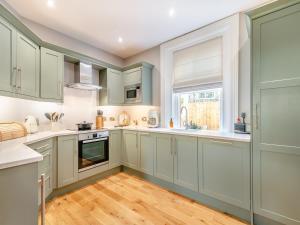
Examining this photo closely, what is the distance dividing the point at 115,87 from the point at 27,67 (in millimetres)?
1768

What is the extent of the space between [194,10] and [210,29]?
1.77 ft

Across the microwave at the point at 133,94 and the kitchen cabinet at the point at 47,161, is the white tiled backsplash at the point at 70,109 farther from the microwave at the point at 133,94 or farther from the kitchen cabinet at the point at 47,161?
the kitchen cabinet at the point at 47,161

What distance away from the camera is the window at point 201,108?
2.73 m

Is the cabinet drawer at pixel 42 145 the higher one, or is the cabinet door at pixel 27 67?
the cabinet door at pixel 27 67

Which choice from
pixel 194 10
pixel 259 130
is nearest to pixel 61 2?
pixel 194 10

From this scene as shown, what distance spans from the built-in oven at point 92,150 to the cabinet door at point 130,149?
396 mm

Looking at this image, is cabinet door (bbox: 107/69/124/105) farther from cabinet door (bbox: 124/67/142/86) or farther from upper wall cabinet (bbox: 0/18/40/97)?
upper wall cabinet (bbox: 0/18/40/97)

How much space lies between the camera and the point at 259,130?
1711 mm

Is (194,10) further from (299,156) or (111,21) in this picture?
(299,156)

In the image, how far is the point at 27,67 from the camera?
214 cm

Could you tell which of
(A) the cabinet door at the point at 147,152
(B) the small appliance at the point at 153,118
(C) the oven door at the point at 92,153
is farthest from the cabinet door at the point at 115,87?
(A) the cabinet door at the point at 147,152

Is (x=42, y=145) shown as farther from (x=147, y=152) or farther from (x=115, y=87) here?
(x=115, y=87)

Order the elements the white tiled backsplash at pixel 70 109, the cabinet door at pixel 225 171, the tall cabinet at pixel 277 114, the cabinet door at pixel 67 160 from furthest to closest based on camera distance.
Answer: the cabinet door at pixel 67 160
the white tiled backsplash at pixel 70 109
the cabinet door at pixel 225 171
the tall cabinet at pixel 277 114

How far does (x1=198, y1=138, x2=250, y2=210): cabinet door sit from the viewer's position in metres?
1.80
